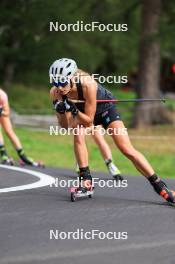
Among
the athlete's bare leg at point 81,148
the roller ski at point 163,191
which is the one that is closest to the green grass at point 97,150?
the athlete's bare leg at point 81,148

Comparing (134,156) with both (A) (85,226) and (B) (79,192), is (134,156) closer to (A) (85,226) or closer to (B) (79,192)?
(B) (79,192)

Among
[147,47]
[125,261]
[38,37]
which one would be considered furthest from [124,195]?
[38,37]

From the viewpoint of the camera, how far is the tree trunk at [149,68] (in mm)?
26766

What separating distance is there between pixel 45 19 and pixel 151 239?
27003 millimetres

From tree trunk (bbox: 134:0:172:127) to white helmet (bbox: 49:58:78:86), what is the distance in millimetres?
18986

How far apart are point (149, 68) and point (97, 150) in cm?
810

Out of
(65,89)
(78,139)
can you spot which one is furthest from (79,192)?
(65,89)

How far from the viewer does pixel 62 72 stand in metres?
7.88

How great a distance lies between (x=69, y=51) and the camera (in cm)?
4238

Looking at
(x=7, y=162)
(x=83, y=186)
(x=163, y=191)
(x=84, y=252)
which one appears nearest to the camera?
(x=84, y=252)

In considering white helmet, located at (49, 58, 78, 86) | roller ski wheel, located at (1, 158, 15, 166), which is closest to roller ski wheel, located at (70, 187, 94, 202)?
white helmet, located at (49, 58, 78, 86)

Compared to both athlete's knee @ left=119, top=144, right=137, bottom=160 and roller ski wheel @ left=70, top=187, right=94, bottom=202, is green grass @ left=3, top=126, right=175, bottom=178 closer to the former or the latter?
roller ski wheel @ left=70, top=187, right=94, bottom=202

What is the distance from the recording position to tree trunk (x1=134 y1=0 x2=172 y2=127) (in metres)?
26.8

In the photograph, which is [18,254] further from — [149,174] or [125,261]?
[149,174]
